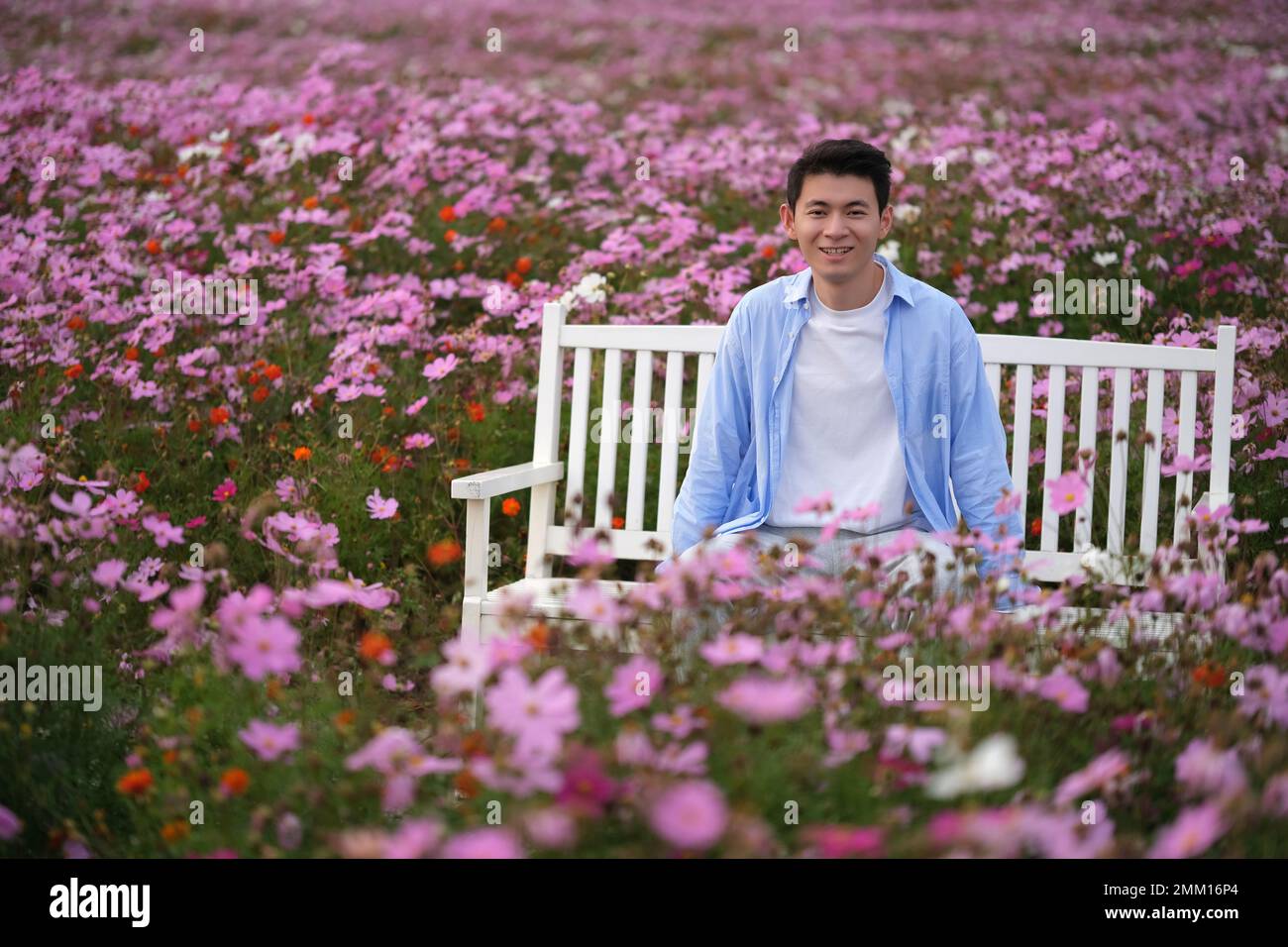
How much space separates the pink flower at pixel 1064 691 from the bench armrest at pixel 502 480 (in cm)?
153

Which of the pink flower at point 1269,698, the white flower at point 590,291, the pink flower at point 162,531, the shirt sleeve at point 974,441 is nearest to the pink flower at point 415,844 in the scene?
the pink flower at point 1269,698

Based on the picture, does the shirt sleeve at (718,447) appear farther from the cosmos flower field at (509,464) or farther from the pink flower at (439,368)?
the pink flower at (439,368)

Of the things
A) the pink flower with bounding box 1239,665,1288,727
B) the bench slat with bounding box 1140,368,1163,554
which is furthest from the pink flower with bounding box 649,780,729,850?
the bench slat with bounding box 1140,368,1163,554

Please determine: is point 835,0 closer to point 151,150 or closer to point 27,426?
point 151,150

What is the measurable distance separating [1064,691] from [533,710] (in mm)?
760

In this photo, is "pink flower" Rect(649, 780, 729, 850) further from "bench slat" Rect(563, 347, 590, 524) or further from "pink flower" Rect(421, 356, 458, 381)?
"pink flower" Rect(421, 356, 458, 381)

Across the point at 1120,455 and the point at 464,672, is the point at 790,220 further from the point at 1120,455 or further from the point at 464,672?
the point at 464,672

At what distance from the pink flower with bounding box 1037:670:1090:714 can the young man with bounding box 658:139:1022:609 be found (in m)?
1.09

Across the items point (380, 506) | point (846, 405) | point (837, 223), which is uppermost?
point (837, 223)

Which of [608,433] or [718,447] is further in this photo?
[608,433]

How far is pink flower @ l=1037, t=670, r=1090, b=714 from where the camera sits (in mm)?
1655

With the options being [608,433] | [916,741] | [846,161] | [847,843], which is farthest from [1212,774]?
[608,433]

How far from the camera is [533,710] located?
130cm

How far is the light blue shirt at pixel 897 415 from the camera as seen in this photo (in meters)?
2.83
